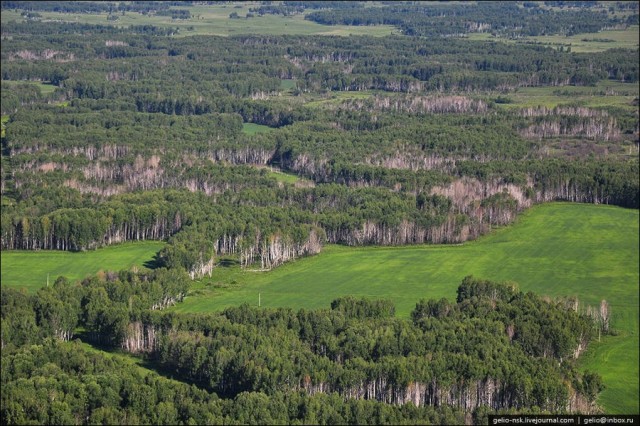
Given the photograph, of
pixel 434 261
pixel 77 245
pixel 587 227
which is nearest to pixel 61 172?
pixel 77 245

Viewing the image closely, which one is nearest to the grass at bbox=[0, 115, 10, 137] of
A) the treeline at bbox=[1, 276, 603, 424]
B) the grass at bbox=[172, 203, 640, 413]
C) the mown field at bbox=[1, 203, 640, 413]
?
the mown field at bbox=[1, 203, 640, 413]

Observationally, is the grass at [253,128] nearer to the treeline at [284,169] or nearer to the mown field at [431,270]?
the treeline at [284,169]

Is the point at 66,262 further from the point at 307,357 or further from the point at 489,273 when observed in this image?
the point at 307,357

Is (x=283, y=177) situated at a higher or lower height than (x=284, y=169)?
lower

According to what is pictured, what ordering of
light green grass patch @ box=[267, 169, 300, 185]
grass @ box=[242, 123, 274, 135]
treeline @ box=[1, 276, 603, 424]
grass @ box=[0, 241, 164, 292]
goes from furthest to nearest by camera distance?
grass @ box=[242, 123, 274, 135] < light green grass patch @ box=[267, 169, 300, 185] < grass @ box=[0, 241, 164, 292] < treeline @ box=[1, 276, 603, 424]

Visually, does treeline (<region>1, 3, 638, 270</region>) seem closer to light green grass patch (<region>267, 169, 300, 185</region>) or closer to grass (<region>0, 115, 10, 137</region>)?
light green grass patch (<region>267, 169, 300, 185</region>)

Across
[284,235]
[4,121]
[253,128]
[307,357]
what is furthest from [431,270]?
[4,121]

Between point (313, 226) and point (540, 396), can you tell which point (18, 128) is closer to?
point (313, 226)
